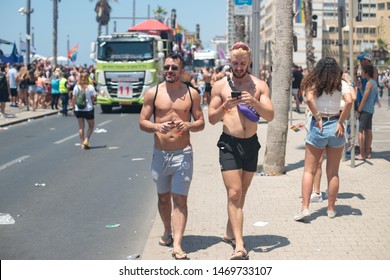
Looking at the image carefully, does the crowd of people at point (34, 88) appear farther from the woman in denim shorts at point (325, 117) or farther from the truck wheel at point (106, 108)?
the woman in denim shorts at point (325, 117)

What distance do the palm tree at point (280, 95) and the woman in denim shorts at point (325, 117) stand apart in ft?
10.5

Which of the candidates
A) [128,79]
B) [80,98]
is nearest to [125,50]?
[128,79]

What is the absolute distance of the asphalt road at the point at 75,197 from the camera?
23.8 ft

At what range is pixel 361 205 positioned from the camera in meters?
8.98

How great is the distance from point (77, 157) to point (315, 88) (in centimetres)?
773

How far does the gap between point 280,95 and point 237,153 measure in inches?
202

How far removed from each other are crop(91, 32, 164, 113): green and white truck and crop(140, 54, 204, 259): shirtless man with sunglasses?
21.8 meters

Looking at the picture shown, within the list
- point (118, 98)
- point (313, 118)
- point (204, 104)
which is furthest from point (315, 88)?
point (204, 104)

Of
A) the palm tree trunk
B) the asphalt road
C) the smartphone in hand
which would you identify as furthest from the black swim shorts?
the palm tree trunk

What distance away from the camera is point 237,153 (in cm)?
658

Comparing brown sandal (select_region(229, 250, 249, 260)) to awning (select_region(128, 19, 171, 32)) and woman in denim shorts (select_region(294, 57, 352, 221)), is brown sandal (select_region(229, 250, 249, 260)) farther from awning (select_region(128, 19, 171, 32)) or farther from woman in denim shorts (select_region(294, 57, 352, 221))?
awning (select_region(128, 19, 171, 32))

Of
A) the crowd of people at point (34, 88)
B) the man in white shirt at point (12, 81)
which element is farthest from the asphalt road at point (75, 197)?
the man in white shirt at point (12, 81)

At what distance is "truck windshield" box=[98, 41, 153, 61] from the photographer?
28906 mm
